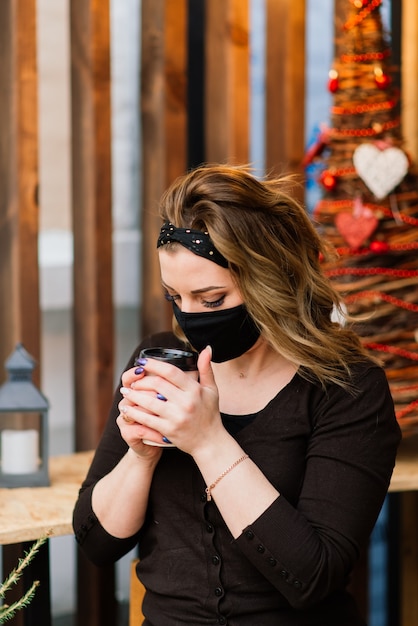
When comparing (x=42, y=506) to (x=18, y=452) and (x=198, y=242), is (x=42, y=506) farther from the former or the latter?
(x=198, y=242)

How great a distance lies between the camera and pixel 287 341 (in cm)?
158

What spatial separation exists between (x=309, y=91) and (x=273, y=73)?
0.56m

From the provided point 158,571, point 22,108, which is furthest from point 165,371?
point 22,108

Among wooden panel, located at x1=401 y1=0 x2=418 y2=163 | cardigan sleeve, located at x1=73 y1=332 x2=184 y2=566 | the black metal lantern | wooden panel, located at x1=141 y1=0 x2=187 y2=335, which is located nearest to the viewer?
cardigan sleeve, located at x1=73 y1=332 x2=184 y2=566

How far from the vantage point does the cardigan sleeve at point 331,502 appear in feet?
4.68

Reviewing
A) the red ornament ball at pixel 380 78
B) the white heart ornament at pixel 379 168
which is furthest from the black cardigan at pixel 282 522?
the red ornament ball at pixel 380 78

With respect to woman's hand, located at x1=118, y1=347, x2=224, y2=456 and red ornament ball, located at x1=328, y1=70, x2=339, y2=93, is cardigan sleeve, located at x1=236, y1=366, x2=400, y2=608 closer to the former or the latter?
woman's hand, located at x1=118, y1=347, x2=224, y2=456

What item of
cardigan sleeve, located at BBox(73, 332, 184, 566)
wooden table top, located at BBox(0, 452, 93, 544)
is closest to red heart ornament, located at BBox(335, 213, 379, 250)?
cardigan sleeve, located at BBox(73, 332, 184, 566)

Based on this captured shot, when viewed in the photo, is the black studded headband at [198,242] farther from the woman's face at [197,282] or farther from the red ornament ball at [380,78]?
the red ornament ball at [380,78]

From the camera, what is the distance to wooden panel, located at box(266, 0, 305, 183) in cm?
248

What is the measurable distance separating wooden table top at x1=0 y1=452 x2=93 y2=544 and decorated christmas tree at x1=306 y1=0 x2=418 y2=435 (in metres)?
0.68

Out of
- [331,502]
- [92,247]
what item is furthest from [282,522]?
[92,247]

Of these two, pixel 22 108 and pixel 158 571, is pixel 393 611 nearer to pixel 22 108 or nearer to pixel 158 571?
pixel 158 571

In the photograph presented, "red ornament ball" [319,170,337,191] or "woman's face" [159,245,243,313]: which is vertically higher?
"red ornament ball" [319,170,337,191]
